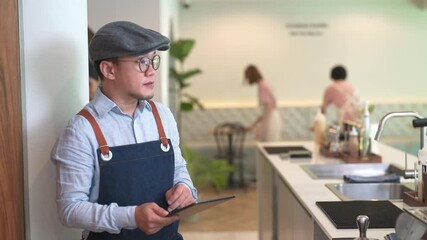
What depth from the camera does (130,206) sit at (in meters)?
1.82

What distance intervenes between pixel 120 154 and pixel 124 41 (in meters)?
0.35

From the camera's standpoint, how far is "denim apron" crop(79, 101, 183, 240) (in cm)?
187

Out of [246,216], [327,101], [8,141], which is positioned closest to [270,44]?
[327,101]

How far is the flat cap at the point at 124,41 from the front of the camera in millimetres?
1839

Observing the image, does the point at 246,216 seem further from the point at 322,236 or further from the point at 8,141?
the point at 8,141

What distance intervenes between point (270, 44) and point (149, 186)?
7.85 meters

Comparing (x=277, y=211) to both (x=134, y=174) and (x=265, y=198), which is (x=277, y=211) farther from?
(x=134, y=174)

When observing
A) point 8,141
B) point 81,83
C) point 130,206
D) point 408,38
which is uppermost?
point 408,38

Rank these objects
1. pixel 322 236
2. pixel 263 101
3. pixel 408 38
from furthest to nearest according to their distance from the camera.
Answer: pixel 408 38 < pixel 263 101 < pixel 322 236

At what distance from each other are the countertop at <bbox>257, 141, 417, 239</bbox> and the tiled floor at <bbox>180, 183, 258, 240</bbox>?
4.85 ft

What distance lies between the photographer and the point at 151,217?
5.70 ft

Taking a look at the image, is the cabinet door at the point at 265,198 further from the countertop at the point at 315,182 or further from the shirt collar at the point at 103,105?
the shirt collar at the point at 103,105

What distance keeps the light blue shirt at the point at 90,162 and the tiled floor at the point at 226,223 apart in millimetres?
4057

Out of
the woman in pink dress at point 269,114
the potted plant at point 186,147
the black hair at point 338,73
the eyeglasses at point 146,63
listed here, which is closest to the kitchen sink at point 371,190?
the eyeglasses at point 146,63
